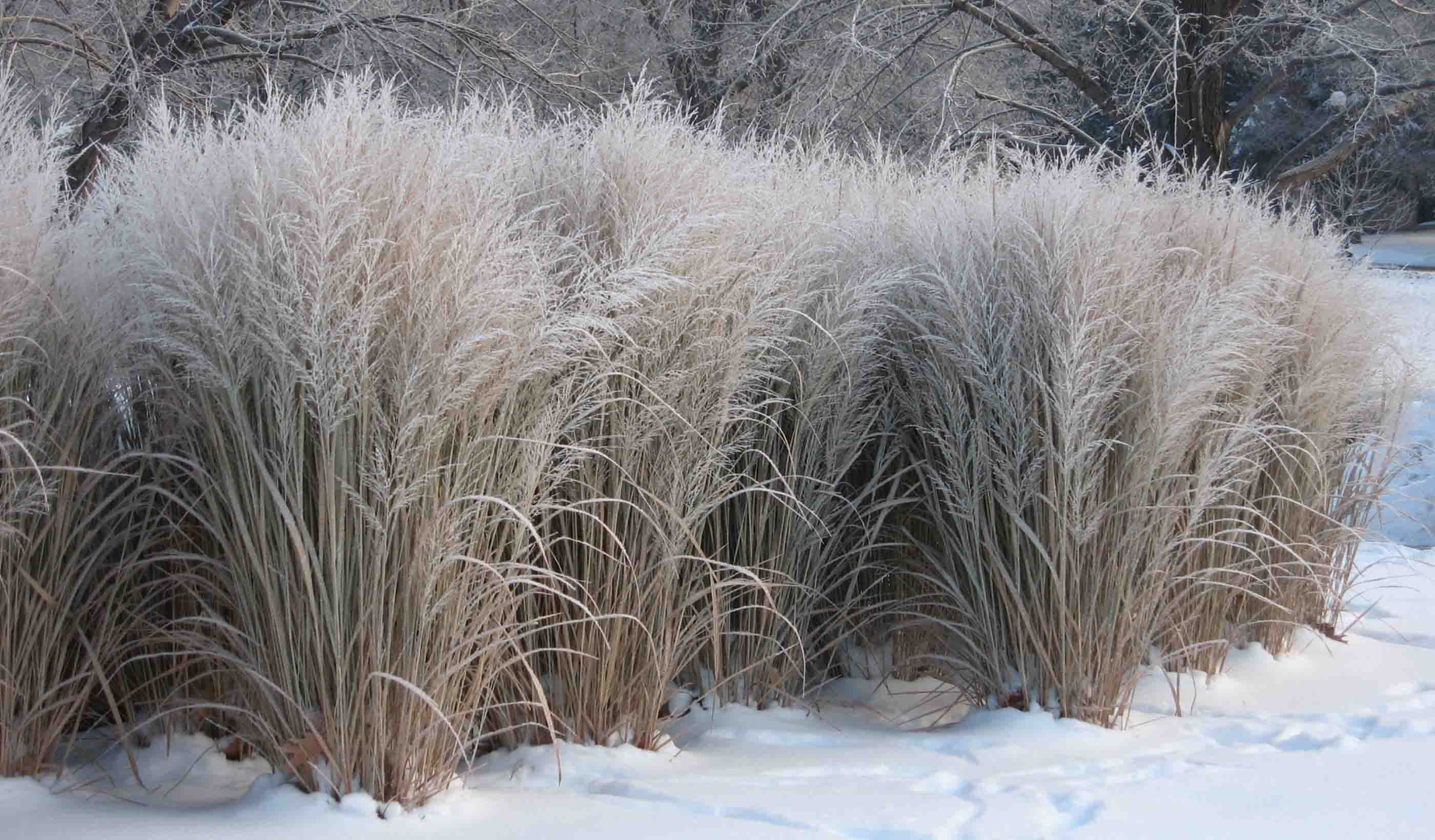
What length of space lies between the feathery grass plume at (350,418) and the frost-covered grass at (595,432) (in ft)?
0.03

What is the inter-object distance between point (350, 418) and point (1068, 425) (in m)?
1.71

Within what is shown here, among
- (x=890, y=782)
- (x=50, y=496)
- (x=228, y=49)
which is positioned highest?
(x=228, y=49)

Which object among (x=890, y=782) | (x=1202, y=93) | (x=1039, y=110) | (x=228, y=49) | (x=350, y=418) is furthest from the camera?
(x=1039, y=110)

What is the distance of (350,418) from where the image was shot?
2229 mm

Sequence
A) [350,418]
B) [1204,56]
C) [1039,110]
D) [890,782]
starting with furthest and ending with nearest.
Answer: [1039,110], [1204,56], [890,782], [350,418]

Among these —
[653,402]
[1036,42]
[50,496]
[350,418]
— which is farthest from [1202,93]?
[50,496]

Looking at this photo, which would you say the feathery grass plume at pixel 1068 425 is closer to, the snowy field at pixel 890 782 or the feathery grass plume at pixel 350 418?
the snowy field at pixel 890 782

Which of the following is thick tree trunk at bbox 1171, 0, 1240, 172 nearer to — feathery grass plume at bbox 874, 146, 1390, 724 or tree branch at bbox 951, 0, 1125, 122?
tree branch at bbox 951, 0, 1125, 122

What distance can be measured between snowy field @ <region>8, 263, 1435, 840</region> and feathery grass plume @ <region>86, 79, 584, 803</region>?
0.54ft

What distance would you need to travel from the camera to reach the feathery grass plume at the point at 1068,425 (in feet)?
9.83

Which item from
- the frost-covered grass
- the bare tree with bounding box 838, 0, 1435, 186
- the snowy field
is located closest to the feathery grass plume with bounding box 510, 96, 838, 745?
the frost-covered grass

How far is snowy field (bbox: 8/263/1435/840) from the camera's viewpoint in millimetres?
2283

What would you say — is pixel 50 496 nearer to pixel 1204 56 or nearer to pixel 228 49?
pixel 228 49

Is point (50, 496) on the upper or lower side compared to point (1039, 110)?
lower
